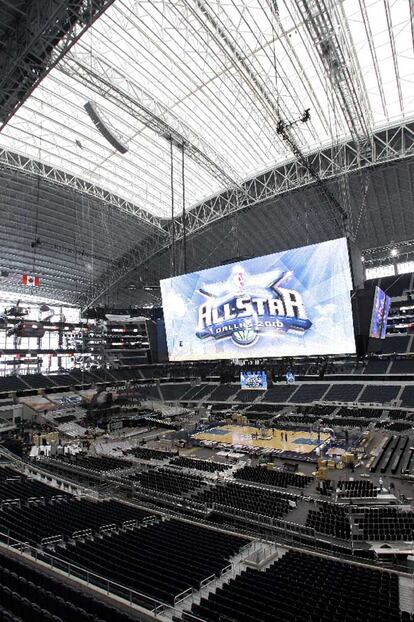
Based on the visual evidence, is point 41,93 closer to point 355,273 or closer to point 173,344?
point 173,344

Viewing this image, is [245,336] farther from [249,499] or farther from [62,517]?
[62,517]

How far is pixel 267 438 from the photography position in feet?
121

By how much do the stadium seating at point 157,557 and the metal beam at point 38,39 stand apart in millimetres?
19298

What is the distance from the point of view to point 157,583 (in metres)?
9.79

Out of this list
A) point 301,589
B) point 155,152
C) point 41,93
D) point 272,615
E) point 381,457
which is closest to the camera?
point 272,615

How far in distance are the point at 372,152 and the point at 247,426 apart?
31332 mm

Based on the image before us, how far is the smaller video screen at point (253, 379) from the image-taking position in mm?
38312

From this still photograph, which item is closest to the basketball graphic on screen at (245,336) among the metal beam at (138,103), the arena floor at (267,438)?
the arena floor at (267,438)

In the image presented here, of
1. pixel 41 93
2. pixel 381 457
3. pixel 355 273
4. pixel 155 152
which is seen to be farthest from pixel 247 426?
pixel 41 93

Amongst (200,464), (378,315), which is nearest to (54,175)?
(200,464)

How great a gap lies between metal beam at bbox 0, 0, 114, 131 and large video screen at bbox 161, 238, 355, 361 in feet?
62.6

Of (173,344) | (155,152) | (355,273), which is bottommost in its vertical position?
(173,344)

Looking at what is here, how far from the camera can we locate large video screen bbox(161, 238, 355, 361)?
27.7 meters

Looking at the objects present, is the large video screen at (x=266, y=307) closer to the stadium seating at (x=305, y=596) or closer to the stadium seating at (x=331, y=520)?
the stadium seating at (x=331, y=520)
